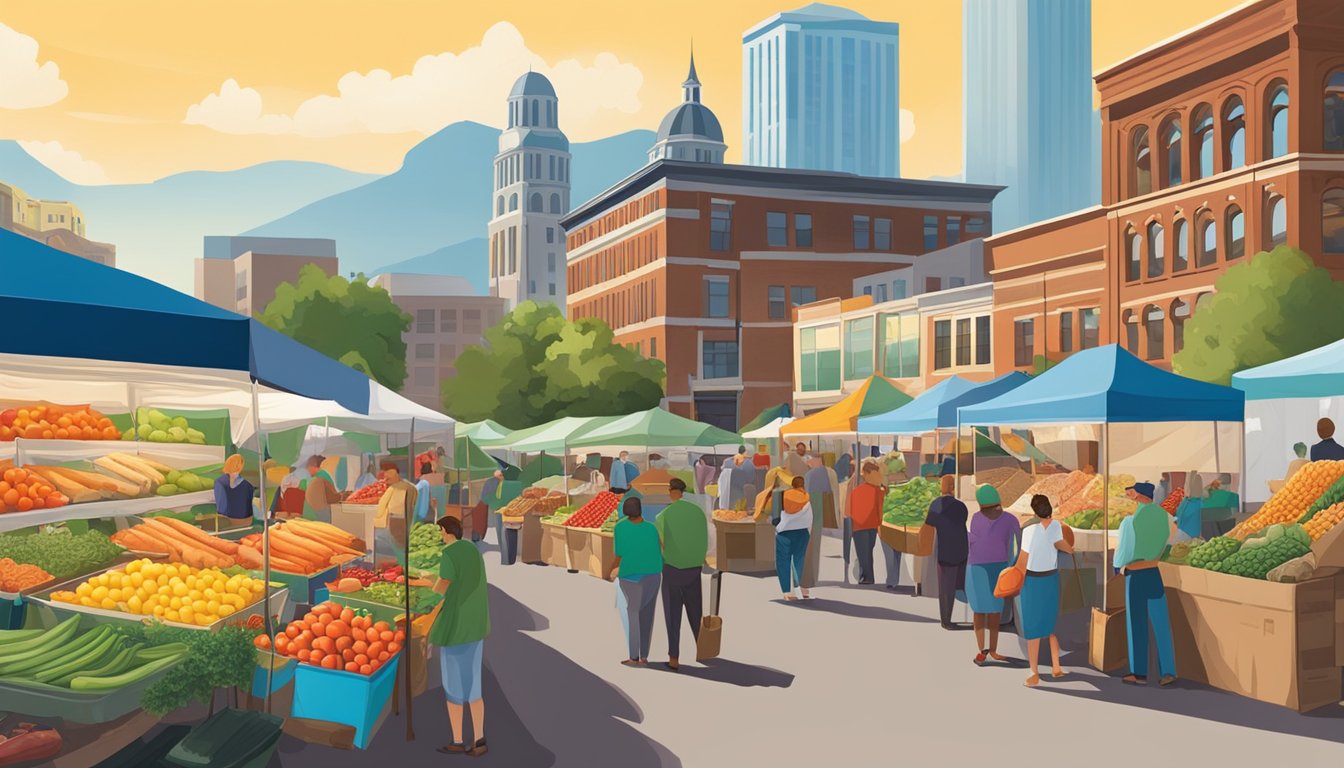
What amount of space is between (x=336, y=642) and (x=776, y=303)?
6975 cm

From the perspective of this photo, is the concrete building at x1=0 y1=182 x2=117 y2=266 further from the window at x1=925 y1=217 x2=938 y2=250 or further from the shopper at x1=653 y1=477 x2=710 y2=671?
the shopper at x1=653 y1=477 x2=710 y2=671

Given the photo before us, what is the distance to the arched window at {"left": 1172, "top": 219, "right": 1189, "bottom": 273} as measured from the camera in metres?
47.2

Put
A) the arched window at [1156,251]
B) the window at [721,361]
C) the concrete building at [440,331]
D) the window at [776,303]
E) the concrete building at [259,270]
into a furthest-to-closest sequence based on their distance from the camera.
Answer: the concrete building at [440,331], the concrete building at [259,270], the window at [776,303], the window at [721,361], the arched window at [1156,251]

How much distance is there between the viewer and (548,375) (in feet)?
240

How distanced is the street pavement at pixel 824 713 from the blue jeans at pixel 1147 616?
29cm

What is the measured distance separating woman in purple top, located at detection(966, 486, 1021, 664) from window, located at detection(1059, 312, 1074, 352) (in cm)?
4128

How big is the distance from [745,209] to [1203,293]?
120ft

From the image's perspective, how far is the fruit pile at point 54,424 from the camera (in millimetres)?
11258

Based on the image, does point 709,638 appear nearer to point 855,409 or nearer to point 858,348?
point 855,409

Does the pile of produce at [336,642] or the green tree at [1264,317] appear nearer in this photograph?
→ the pile of produce at [336,642]

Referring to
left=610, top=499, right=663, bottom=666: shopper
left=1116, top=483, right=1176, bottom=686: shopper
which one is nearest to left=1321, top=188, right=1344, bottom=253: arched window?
left=1116, top=483, right=1176, bottom=686: shopper

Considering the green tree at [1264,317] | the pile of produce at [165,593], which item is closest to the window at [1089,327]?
the green tree at [1264,317]

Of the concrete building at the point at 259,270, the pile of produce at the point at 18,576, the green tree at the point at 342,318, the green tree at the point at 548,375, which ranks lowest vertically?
the pile of produce at the point at 18,576

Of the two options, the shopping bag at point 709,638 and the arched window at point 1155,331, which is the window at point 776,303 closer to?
the arched window at point 1155,331
